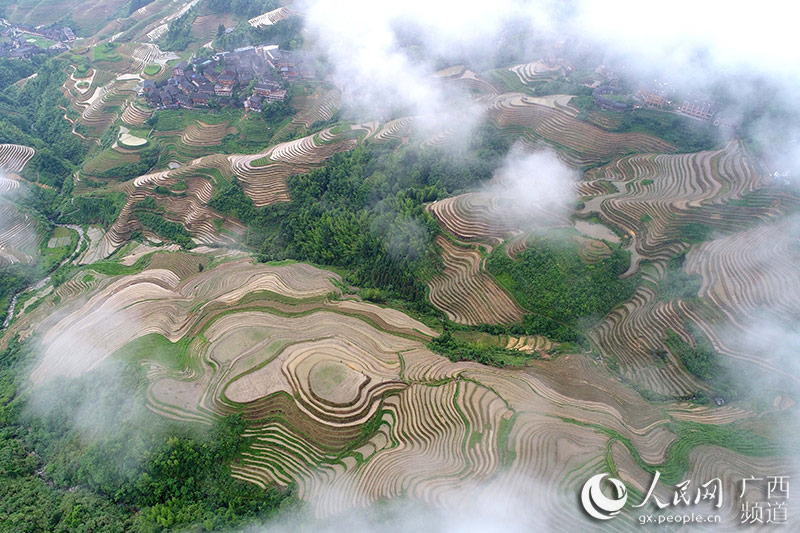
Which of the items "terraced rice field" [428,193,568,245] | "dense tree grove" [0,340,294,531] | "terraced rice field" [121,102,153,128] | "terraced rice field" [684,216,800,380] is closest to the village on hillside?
"terraced rice field" [121,102,153,128]

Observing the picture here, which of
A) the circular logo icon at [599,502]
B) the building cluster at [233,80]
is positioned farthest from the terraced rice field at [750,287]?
the building cluster at [233,80]

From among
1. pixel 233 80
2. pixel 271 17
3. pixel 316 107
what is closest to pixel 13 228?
pixel 233 80

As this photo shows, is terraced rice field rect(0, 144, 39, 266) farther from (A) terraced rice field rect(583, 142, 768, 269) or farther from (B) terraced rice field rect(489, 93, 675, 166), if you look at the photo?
(A) terraced rice field rect(583, 142, 768, 269)

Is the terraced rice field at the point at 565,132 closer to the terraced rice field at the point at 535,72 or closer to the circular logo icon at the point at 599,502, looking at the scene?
the terraced rice field at the point at 535,72

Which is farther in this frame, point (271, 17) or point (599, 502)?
point (271, 17)

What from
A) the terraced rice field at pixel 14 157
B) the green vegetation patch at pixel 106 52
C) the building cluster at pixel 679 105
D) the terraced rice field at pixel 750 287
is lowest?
the terraced rice field at pixel 14 157

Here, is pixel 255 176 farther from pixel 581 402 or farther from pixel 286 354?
pixel 581 402

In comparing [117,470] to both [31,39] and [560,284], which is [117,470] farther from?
[31,39]
